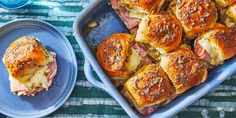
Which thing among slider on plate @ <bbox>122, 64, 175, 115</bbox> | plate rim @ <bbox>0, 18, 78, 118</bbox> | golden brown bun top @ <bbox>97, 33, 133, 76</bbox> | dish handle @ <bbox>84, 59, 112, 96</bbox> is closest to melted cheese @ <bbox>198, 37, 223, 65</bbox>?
slider on plate @ <bbox>122, 64, 175, 115</bbox>

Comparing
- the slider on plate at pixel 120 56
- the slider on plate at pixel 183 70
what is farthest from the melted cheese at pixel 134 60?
the slider on plate at pixel 183 70

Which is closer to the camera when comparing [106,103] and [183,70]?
[183,70]

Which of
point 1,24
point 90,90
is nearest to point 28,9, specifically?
point 1,24

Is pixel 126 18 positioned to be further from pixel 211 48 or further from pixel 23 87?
pixel 23 87

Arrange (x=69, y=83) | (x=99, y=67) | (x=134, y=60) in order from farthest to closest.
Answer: (x=69, y=83) → (x=134, y=60) → (x=99, y=67)

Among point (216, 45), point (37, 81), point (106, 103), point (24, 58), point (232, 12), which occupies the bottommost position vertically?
point (106, 103)

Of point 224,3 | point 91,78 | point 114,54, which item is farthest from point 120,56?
point 224,3

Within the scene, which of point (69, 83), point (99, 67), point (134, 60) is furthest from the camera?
point (69, 83)
